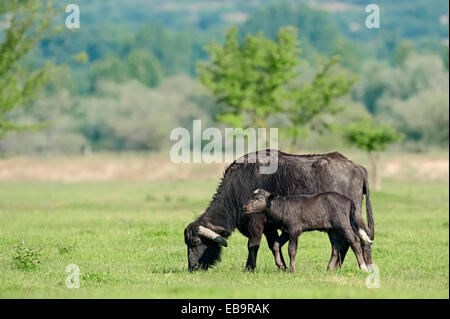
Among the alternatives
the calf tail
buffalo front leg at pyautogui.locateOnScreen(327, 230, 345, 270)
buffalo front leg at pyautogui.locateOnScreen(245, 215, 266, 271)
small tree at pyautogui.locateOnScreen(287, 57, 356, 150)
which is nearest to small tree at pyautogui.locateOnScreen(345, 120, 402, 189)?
small tree at pyautogui.locateOnScreen(287, 57, 356, 150)

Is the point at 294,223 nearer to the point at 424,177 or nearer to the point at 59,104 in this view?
the point at 424,177

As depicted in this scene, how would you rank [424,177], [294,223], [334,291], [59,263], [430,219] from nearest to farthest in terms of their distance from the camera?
[334,291] → [294,223] → [59,263] → [430,219] → [424,177]

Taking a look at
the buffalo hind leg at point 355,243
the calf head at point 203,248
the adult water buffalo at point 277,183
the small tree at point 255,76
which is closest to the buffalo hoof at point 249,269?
the calf head at point 203,248

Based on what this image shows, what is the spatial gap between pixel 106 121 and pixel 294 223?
9586 cm

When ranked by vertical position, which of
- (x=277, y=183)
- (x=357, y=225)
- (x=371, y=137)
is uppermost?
(x=371, y=137)

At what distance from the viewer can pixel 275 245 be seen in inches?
638

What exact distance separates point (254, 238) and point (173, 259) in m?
Result: 2.53

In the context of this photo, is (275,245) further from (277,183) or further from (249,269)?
(277,183)

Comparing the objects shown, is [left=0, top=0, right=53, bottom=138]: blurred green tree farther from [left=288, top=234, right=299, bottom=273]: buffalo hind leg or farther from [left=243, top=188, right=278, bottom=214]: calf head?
Result: [left=288, top=234, right=299, bottom=273]: buffalo hind leg

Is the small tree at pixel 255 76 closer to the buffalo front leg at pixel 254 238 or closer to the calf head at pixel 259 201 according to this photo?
the buffalo front leg at pixel 254 238

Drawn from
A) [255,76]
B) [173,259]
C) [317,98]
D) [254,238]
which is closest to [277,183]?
[254,238]
